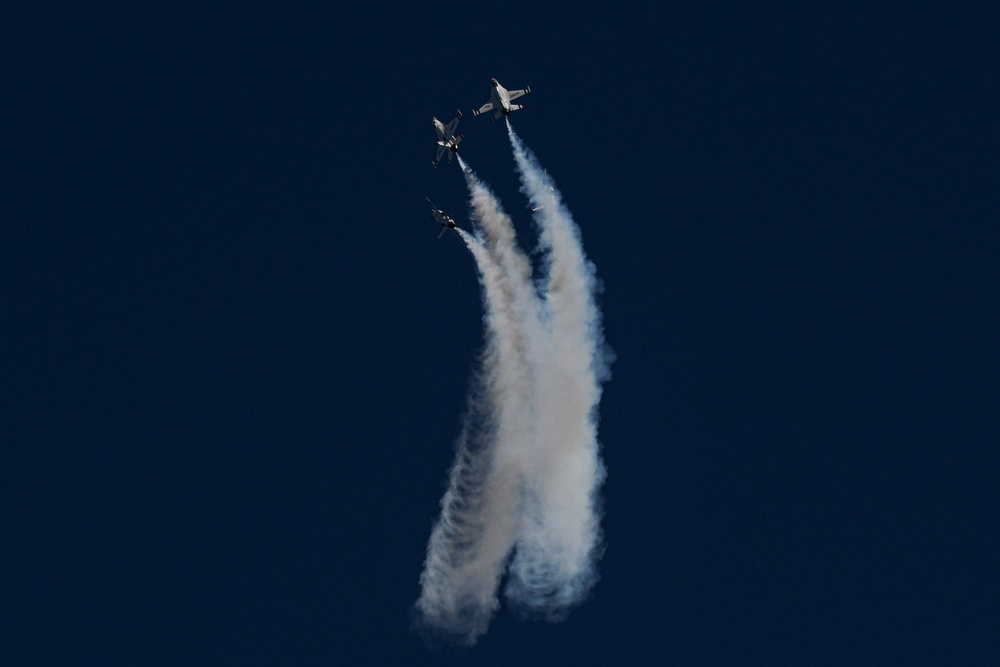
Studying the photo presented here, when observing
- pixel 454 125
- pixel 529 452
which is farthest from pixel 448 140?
pixel 529 452

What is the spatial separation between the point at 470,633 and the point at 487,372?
1239 cm

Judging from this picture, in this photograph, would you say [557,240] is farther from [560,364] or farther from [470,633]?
[470,633]

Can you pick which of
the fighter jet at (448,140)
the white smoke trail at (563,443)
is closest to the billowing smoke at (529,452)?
the white smoke trail at (563,443)

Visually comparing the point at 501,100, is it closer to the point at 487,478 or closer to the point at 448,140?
the point at 448,140

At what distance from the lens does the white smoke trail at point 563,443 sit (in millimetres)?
47594

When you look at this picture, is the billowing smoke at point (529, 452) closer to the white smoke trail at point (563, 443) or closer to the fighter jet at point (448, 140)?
the white smoke trail at point (563, 443)

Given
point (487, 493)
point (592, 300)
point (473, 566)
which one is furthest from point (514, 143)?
point (473, 566)

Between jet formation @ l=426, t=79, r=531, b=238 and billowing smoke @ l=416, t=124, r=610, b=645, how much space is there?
4.04 meters

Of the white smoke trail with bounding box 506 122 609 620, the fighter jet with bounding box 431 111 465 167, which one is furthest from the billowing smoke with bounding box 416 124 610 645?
the fighter jet with bounding box 431 111 465 167

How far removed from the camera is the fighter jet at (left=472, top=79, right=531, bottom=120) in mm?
49125

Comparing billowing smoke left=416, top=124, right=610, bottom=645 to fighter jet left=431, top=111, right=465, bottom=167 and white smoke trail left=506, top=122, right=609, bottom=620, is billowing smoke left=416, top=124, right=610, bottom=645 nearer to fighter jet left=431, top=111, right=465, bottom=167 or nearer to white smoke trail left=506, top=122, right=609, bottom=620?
white smoke trail left=506, top=122, right=609, bottom=620

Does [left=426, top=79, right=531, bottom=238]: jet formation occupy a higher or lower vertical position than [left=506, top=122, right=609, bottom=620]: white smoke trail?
higher

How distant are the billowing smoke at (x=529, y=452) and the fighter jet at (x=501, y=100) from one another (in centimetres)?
546

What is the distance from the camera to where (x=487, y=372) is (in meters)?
48.4
